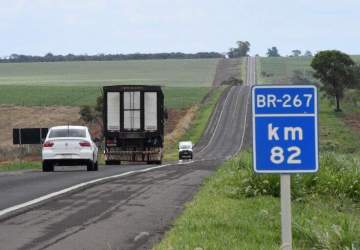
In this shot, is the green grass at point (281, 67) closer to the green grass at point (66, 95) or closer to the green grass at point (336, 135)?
the green grass at point (66, 95)

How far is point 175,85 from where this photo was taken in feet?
425

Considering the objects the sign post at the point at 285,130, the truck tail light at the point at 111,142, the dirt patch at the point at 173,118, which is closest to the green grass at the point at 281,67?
the dirt patch at the point at 173,118

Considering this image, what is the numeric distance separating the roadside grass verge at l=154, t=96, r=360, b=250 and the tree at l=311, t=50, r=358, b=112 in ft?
267

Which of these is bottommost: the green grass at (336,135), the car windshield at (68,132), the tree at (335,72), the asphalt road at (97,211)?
the green grass at (336,135)

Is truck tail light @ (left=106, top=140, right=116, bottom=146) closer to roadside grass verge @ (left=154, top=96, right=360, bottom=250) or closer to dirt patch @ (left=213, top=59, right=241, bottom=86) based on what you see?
roadside grass verge @ (left=154, top=96, right=360, bottom=250)

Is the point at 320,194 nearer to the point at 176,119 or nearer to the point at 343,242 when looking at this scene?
the point at 343,242

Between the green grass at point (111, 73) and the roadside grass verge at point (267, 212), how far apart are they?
107 metres

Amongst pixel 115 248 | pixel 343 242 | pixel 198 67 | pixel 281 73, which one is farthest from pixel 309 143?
pixel 198 67

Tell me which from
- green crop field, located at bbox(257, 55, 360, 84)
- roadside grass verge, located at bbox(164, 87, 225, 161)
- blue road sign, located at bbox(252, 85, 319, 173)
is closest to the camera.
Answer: blue road sign, located at bbox(252, 85, 319, 173)

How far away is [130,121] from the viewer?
1483 inches

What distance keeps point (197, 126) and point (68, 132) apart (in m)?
63.5

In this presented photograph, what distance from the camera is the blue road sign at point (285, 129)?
6.91 m

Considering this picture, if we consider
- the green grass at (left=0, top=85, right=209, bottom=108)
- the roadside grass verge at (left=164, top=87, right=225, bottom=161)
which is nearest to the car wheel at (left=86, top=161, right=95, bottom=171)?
the roadside grass verge at (left=164, top=87, right=225, bottom=161)

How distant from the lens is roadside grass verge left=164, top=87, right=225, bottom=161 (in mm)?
A: 73975
